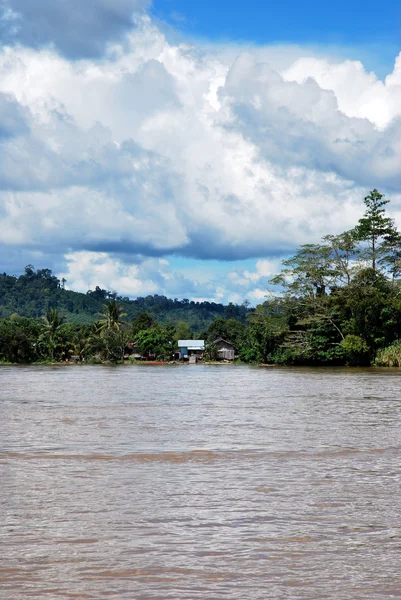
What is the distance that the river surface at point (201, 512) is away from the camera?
558 cm

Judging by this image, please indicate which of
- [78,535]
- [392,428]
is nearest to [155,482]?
[78,535]

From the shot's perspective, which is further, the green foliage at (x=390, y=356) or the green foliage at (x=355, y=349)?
the green foliage at (x=355, y=349)

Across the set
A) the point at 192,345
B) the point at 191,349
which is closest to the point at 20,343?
the point at 191,349

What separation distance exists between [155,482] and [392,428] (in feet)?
26.4

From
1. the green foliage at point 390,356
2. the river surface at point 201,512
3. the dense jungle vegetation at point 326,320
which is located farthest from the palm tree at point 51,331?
the river surface at point 201,512

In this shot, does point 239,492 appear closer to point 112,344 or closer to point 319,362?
point 319,362

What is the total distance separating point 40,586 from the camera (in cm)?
543

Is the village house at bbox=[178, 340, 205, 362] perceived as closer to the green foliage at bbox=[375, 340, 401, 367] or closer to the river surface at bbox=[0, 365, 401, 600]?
the green foliage at bbox=[375, 340, 401, 367]

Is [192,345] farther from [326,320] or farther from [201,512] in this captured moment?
[201,512]

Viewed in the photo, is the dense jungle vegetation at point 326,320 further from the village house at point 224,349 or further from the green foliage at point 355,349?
the village house at point 224,349

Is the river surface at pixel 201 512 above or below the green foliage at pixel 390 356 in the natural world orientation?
below

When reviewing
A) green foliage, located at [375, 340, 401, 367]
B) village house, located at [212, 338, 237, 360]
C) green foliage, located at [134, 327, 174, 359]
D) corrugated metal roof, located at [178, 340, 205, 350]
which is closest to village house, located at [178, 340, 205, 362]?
corrugated metal roof, located at [178, 340, 205, 350]

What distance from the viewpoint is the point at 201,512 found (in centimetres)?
777

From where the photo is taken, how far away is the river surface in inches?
220
